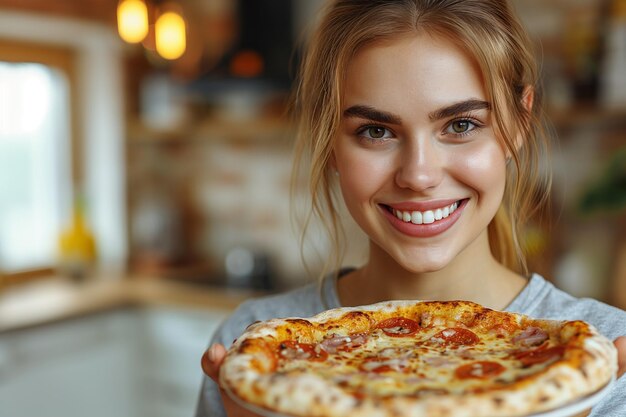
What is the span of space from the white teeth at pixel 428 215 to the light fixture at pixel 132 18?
173 centimetres

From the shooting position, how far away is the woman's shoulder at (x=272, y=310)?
4.39ft

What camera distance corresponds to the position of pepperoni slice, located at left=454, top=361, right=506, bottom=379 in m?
0.77

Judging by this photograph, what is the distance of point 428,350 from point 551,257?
1.98 m

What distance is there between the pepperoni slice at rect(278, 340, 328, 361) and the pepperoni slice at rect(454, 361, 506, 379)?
0.49ft

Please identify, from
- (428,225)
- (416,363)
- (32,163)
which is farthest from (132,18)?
(416,363)

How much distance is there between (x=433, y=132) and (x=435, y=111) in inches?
1.2

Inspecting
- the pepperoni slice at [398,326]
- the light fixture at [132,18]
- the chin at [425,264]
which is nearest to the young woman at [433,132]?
the chin at [425,264]

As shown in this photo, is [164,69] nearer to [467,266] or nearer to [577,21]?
[577,21]

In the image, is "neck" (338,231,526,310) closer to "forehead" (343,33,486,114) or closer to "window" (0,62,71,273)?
"forehead" (343,33,486,114)

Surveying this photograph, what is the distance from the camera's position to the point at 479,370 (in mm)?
787

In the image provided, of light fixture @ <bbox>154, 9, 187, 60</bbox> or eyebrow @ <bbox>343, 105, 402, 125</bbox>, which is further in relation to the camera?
light fixture @ <bbox>154, 9, 187, 60</bbox>

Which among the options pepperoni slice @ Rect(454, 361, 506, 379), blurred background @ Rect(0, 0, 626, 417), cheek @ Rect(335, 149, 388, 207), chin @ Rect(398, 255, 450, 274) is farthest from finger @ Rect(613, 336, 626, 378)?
blurred background @ Rect(0, 0, 626, 417)

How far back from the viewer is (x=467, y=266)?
1217mm

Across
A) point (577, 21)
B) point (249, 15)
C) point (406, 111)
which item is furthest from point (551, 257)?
point (406, 111)
